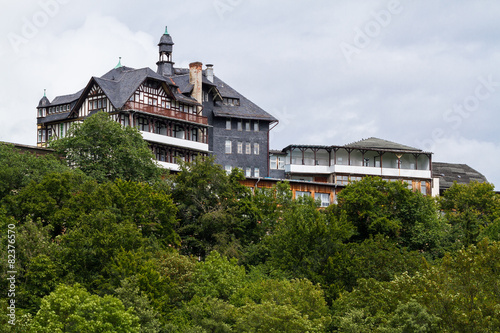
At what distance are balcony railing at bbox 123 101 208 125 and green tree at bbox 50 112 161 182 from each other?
443 inches

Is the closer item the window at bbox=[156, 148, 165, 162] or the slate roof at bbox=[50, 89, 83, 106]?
the window at bbox=[156, 148, 165, 162]

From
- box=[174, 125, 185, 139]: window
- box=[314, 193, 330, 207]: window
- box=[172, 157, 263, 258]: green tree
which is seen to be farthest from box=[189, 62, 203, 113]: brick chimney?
box=[172, 157, 263, 258]: green tree

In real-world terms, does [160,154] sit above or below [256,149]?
below

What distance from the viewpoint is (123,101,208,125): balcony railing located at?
91.4m

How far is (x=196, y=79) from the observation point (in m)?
102

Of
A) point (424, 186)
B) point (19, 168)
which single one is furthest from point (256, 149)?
point (19, 168)

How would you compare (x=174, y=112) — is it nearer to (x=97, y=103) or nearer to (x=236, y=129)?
(x=97, y=103)

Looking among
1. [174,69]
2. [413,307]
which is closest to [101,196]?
[413,307]

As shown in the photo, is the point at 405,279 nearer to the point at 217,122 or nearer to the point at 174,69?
the point at 217,122

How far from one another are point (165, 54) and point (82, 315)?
61.0 meters

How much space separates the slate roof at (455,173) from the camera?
116 meters

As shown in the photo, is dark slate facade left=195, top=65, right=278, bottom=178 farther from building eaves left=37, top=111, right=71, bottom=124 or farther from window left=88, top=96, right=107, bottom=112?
building eaves left=37, top=111, right=71, bottom=124

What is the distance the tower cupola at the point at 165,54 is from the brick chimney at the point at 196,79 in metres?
4.79

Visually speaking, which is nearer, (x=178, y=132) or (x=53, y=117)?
(x=178, y=132)
